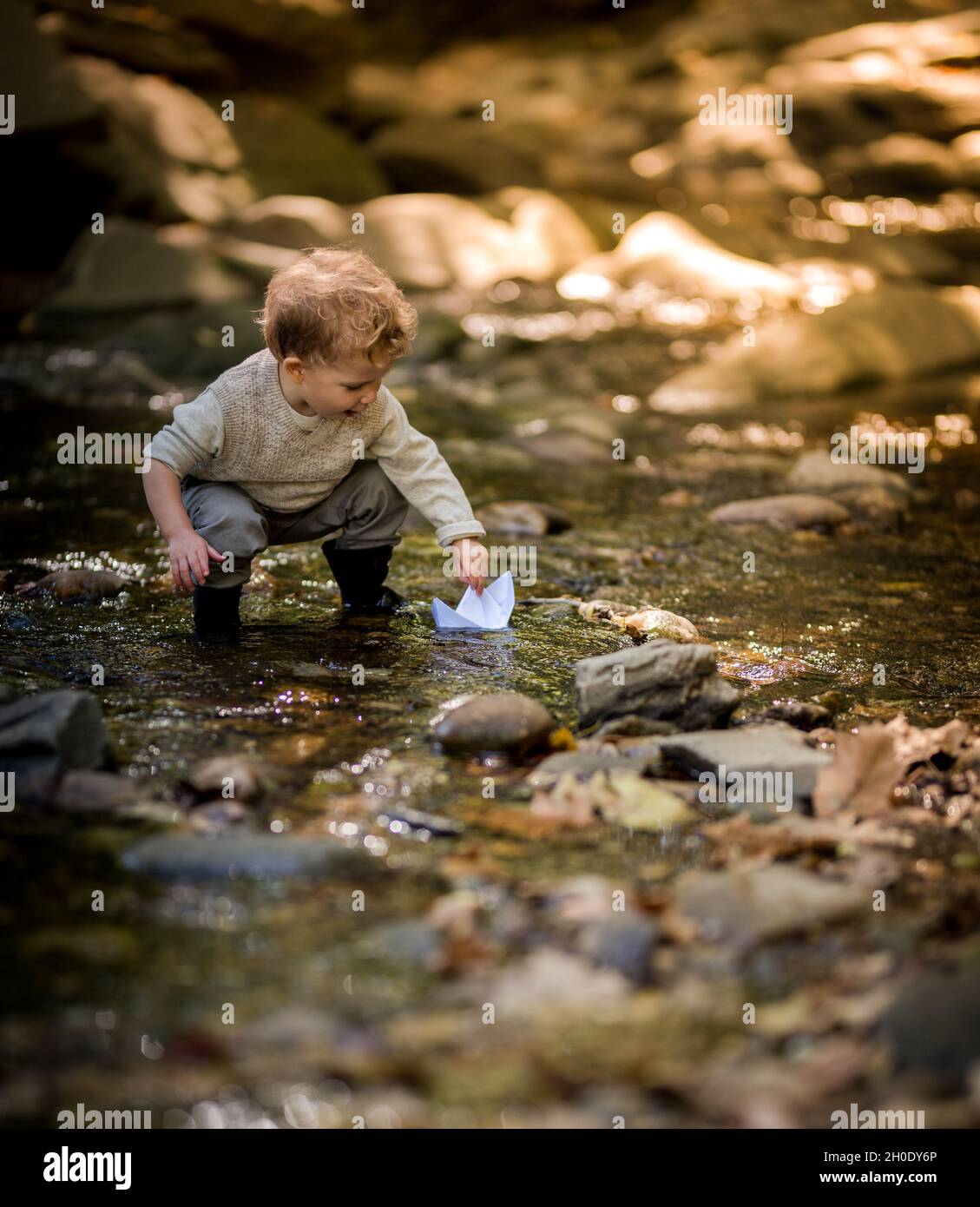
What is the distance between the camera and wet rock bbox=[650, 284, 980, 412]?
7430mm

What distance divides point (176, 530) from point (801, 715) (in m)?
1.57

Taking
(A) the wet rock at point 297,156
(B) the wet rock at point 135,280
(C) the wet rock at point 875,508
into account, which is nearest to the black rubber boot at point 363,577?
(C) the wet rock at point 875,508

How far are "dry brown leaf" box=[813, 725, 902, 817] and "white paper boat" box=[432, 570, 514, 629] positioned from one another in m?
1.24

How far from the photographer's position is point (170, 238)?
10.6 metres

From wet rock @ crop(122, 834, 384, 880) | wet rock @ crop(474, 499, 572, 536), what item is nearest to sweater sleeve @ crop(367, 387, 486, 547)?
wet rock @ crop(474, 499, 572, 536)

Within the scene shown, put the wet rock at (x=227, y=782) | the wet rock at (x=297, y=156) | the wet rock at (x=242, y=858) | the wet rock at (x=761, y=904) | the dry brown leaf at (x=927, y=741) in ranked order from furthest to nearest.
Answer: the wet rock at (x=297, y=156), the dry brown leaf at (x=927, y=741), the wet rock at (x=227, y=782), the wet rock at (x=242, y=858), the wet rock at (x=761, y=904)

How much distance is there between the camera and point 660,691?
2.85m

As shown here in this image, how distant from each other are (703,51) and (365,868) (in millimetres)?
19084

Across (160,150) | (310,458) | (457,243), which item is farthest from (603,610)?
(160,150)

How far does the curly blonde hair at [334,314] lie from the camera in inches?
118

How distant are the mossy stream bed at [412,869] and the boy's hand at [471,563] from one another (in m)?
0.17

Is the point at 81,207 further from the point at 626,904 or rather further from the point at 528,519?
the point at 626,904

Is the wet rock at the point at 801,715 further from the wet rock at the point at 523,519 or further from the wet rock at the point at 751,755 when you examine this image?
the wet rock at the point at 523,519

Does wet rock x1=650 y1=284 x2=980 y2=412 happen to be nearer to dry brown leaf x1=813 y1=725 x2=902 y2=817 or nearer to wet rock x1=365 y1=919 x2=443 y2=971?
dry brown leaf x1=813 y1=725 x2=902 y2=817
